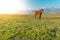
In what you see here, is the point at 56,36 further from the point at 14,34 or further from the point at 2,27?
the point at 2,27

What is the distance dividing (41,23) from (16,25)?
7.03ft

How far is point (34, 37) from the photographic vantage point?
1638 cm

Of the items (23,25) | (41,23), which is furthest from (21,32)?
(41,23)

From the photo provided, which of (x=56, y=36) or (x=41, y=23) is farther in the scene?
(x=41, y=23)

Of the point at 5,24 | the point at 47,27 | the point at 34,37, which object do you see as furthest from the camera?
the point at 5,24

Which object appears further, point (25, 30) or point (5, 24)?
point (5, 24)

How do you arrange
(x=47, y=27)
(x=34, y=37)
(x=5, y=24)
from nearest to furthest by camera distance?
(x=34, y=37) < (x=47, y=27) < (x=5, y=24)

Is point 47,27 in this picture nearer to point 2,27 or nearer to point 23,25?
point 23,25

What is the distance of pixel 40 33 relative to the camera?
55.3 feet

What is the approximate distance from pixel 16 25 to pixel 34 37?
2689mm

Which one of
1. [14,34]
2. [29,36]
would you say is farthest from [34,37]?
[14,34]

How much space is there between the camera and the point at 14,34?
16797 millimetres

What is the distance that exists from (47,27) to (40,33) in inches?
52.3

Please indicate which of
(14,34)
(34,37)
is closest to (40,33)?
(34,37)
